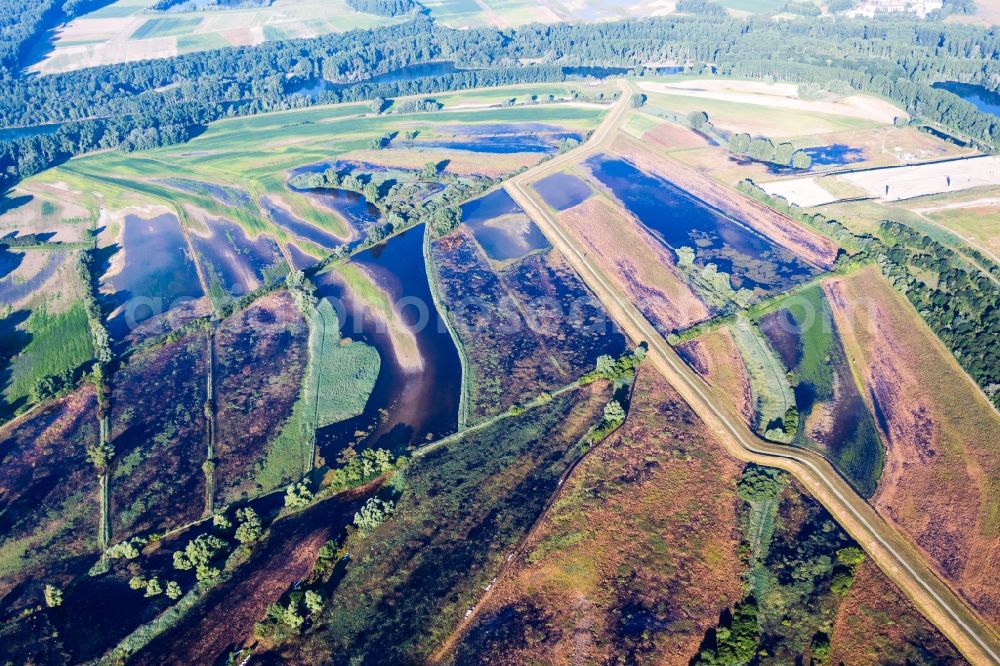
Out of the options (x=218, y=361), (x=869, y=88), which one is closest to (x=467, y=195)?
(x=218, y=361)

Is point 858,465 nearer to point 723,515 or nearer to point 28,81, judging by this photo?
point 723,515

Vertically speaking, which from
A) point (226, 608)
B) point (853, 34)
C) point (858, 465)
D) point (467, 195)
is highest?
point (853, 34)

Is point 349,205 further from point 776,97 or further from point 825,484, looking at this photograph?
point 776,97

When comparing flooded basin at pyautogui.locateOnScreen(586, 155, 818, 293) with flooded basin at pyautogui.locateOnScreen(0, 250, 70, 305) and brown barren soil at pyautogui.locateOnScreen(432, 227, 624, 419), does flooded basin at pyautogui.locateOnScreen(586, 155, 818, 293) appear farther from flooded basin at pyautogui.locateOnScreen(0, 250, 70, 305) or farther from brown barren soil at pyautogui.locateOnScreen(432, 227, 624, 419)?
flooded basin at pyautogui.locateOnScreen(0, 250, 70, 305)

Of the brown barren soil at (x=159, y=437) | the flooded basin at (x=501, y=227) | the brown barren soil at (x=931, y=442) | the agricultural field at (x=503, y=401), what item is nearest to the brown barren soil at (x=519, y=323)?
the agricultural field at (x=503, y=401)

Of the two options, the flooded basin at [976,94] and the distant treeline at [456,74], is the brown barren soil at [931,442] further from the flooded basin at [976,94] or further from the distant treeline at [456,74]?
the flooded basin at [976,94]
